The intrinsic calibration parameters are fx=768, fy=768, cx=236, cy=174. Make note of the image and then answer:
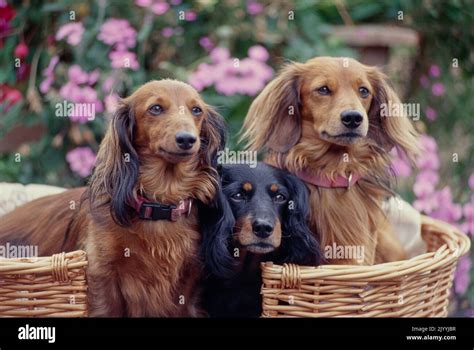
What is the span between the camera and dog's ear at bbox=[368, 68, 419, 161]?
6.09 feet

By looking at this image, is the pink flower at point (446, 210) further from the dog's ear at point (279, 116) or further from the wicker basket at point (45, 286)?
the wicker basket at point (45, 286)

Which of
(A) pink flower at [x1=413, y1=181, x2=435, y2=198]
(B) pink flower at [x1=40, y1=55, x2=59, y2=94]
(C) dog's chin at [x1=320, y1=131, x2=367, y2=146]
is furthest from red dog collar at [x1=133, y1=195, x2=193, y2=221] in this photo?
(A) pink flower at [x1=413, y1=181, x2=435, y2=198]

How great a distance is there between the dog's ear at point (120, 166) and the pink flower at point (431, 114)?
6.27 ft

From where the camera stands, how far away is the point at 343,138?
1.76 meters

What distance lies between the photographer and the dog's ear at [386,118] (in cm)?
186

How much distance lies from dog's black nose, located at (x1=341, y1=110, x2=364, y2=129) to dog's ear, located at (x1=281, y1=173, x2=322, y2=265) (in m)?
0.18

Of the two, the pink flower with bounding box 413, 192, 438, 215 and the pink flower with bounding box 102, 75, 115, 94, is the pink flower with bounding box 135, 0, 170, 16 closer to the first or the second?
the pink flower with bounding box 102, 75, 115, 94

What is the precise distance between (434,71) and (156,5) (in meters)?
1.31

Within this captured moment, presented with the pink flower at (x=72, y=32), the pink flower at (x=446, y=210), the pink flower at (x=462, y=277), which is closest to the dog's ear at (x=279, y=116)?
the pink flower at (x=72, y=32)

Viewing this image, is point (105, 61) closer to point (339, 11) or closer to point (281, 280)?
point (339, 11)

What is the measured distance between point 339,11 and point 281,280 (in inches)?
65.2

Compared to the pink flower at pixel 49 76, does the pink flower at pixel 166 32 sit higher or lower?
higher

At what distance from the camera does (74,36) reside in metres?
2.59
